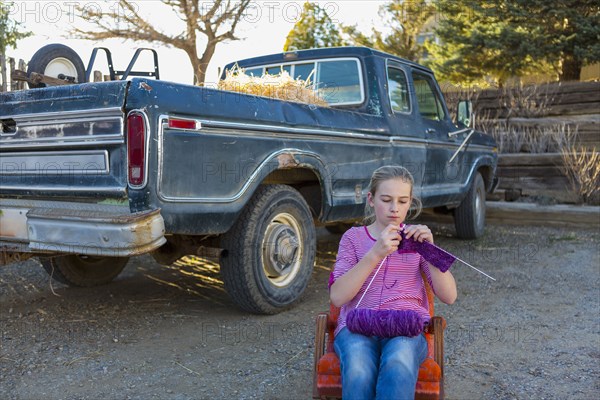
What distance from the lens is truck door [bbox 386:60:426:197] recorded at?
18.1 ft

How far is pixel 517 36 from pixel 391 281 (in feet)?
38.0

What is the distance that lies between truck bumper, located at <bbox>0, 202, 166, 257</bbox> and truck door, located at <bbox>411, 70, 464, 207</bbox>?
133 inches

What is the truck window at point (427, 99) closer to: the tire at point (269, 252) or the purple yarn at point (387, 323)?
the tire at point (269, 252)

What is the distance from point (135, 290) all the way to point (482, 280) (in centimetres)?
297

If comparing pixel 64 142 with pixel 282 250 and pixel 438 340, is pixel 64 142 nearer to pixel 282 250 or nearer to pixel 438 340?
pixel 282 250

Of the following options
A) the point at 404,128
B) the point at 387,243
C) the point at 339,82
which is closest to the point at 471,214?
the point at 404,128

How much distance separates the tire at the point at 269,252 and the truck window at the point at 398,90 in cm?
173

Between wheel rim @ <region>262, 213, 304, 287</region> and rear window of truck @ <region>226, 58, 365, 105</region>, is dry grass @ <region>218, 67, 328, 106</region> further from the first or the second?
wheel rim @ <region>262, 213, 304, 287</region>

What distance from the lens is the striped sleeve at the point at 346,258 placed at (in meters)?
2.42

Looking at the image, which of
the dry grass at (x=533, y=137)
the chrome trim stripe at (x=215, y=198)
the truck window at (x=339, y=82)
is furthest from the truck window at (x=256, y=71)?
the dry grass at (x=533, y=137)

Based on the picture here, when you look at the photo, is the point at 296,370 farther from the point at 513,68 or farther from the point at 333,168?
the point at 513,68

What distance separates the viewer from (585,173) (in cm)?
869

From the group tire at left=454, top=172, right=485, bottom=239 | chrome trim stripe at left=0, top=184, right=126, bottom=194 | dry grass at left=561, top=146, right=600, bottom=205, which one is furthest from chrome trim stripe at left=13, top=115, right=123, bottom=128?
dry grass at left=561, top=146, right=600, bottom=205

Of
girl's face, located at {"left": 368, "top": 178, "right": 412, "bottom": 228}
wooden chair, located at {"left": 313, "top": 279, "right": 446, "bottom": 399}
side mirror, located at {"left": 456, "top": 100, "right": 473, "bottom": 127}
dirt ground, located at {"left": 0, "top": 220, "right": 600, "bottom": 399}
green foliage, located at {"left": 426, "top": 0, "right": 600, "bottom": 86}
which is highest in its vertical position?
green foliage, located at {"left": 426, "top": 0, "right": 600, "bottom": 86}
